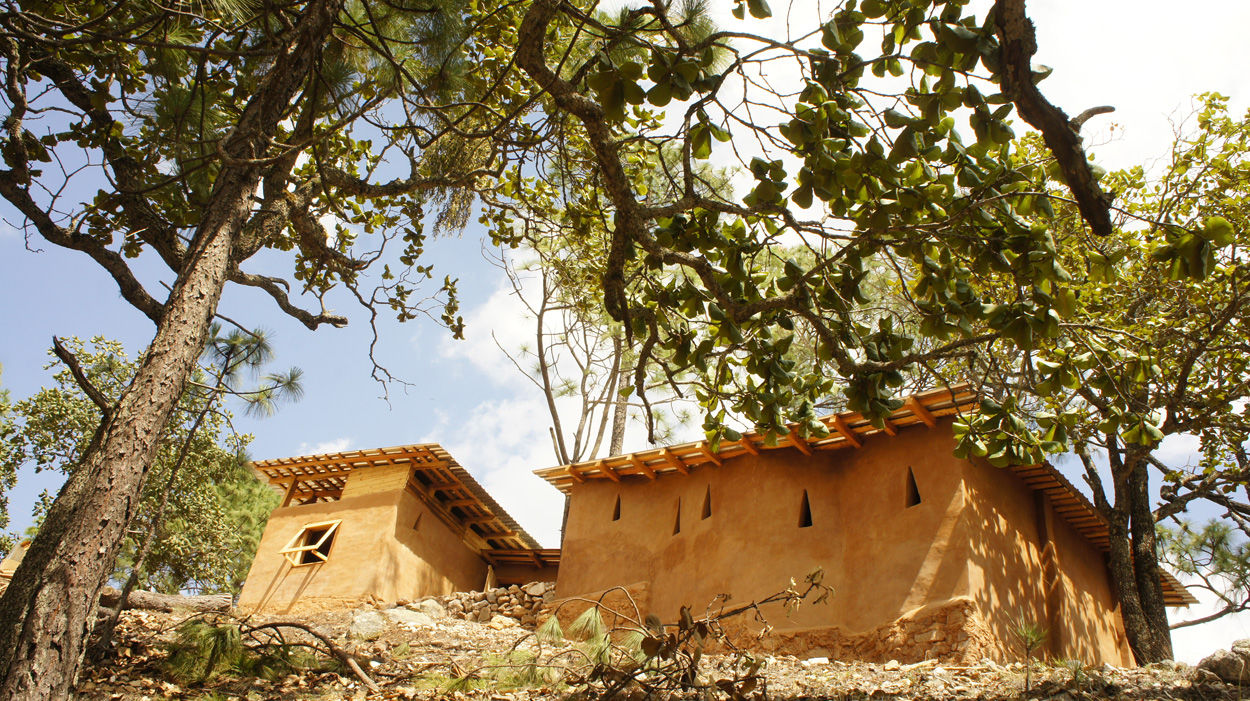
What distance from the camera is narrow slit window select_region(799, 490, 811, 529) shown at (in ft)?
34.4

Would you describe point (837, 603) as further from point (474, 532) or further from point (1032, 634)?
point (474, 532)

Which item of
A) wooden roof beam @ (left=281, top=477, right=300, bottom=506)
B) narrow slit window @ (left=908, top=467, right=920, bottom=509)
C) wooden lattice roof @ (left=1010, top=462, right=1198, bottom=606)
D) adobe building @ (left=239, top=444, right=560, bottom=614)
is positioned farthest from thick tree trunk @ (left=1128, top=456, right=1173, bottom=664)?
wooden roof beam @ (left=281, top=477, right=300, bottom=506)

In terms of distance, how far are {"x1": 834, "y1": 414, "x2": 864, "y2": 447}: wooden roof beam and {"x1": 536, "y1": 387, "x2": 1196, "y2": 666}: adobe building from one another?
0.09 ft

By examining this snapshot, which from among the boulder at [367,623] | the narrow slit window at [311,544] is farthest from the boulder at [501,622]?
the narrow slit window at [311,544]

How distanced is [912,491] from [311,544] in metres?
10.5

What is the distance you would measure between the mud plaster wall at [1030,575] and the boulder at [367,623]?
744 centimetres

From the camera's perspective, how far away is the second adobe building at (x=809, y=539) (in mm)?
9008

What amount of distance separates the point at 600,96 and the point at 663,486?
375 inches

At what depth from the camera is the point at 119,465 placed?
4008 millimetres

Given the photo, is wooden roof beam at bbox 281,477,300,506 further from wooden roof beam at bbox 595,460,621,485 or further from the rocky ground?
the rocky ground

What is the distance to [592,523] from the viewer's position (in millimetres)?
12523

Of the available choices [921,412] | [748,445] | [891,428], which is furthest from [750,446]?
[921,412]

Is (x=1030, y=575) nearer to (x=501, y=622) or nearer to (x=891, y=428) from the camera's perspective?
(x=891, y=428)

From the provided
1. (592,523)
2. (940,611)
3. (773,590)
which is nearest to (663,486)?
(592,523)
